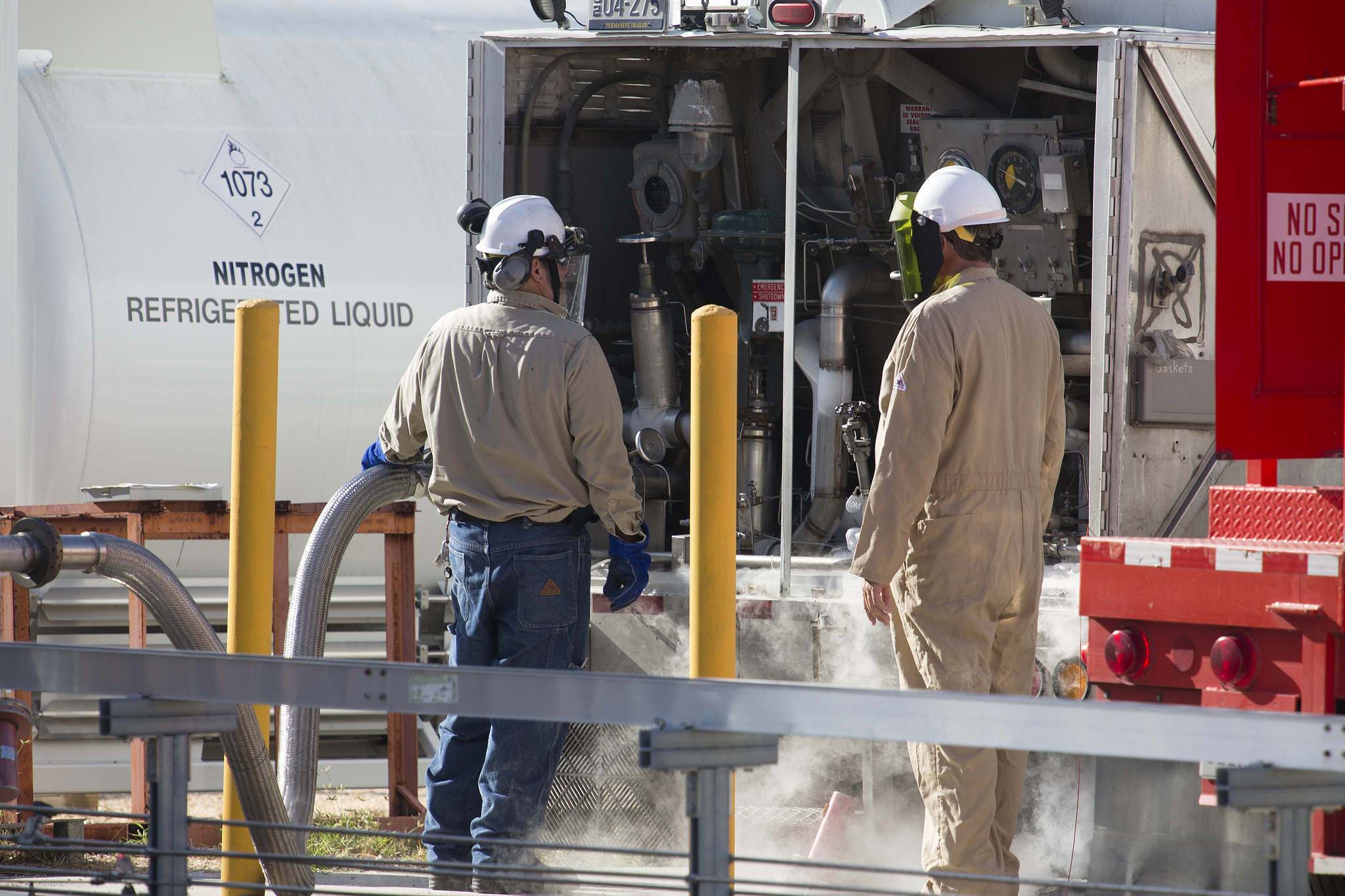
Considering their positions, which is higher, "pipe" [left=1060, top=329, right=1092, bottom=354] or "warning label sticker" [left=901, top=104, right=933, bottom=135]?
"warning label sticker" [left=901, top=104, right=933, bottom=135]

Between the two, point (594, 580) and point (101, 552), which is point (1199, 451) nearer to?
point (594, 580)

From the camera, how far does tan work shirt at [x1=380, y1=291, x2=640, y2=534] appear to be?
13.3ft

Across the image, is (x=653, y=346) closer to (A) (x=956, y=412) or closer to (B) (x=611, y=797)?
(B) (x=611, y=797)

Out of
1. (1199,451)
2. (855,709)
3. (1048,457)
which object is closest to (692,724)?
(855,709)

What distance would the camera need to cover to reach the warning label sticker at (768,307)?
18.1ft

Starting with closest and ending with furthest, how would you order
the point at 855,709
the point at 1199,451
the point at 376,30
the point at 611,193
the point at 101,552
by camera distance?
1. the point at 855,709
2. the point at 101,552
3. the point at 1199,451
4. the point at 611,193
5. the point at 376,30

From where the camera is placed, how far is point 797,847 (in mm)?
4863

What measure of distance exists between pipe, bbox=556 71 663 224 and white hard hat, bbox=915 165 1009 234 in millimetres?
2359

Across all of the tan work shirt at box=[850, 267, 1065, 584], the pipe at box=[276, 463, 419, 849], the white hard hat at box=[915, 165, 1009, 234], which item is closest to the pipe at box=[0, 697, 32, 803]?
the pipe at box=[276, 463, 419, 849]

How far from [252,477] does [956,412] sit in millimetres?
1941

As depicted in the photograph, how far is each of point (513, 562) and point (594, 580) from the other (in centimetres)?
119

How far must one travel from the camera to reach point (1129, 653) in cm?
380

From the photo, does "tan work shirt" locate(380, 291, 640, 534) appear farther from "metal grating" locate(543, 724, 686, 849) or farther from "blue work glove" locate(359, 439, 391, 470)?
"metal grating" locate(543, 724, 686, 849)

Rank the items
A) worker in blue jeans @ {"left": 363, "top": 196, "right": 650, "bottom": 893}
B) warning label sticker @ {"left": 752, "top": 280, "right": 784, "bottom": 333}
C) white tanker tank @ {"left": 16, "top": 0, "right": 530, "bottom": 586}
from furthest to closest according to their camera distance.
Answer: white tanker tank @ {"left": 16, "top": 0, "right": 530, "bottom": 586}
warning label sticker @ {"left": 752, "top": 280, "right": 784, "bottom": 333}
worker in blue jeans @ {"left": 363, "top": 196, "right": 650, "bottom": 893}
